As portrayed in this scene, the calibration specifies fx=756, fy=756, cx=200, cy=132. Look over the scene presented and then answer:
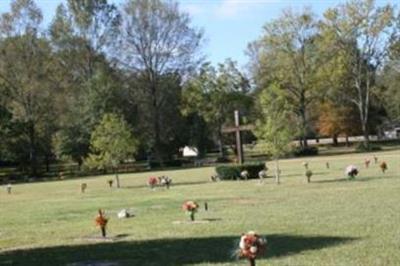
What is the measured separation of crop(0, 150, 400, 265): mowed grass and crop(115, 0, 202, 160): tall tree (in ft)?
169

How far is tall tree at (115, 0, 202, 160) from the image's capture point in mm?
81875

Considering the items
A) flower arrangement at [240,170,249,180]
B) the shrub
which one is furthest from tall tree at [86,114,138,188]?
flower arrangement at [240,170,249,180]

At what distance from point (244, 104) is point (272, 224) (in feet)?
233

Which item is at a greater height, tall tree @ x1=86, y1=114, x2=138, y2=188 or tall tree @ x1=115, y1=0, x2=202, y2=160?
tall tree @ x1=115, y1=0, x2=202, y2=160

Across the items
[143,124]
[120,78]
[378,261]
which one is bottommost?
[378,261]

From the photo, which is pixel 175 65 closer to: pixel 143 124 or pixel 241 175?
pixel 143 124

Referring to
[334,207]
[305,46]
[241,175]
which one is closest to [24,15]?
[305,46]

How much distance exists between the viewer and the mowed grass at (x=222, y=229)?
1391 cm

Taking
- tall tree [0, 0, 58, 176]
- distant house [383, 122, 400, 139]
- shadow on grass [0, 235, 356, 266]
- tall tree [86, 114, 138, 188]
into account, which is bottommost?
shadow on grass [0, 235, 356, 266]

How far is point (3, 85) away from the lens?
76.1 meters

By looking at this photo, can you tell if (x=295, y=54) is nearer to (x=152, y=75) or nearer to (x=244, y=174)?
(x=152, y=75)

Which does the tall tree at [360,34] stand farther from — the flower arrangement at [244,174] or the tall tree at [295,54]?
the flower arrangement at [244,174]

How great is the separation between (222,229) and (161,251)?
11.5 feet

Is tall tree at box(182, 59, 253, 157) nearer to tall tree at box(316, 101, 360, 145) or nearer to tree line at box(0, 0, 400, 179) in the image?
tree line at box(0, 0, 400, 179)
